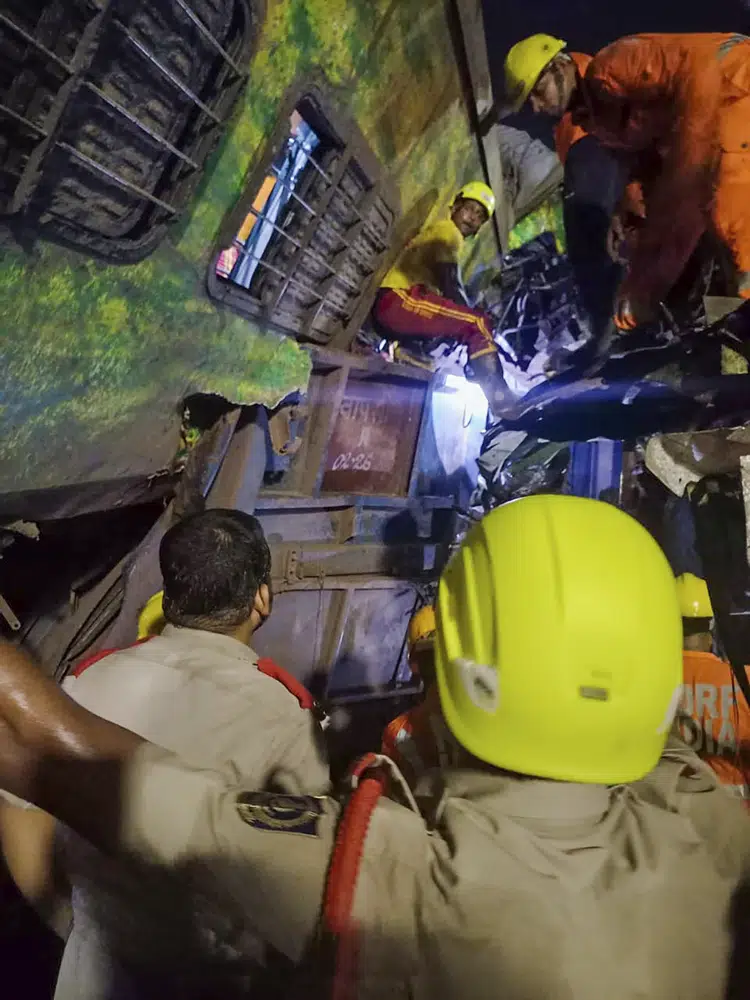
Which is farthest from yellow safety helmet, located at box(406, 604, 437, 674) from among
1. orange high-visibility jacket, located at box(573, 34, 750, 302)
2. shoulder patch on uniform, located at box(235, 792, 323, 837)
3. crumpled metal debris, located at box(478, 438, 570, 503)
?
orange high-visibility jacket, located at box(573, 34, 750, 302)

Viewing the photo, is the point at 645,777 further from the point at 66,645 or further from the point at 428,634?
the point at 66,645

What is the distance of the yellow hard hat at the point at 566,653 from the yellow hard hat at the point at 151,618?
1756 millimetres

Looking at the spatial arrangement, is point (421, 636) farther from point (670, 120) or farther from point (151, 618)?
point (670, 120)

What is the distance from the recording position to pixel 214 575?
6.50ft

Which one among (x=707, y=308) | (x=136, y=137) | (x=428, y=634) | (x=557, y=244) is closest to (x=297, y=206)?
(x=136, y=137)

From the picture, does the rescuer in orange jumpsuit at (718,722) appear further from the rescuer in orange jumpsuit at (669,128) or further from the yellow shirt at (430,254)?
the yellow shirt at (430,254)

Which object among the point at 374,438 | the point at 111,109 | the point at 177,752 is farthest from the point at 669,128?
the point at 177,752

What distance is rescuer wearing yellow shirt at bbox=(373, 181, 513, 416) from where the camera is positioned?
481 cm

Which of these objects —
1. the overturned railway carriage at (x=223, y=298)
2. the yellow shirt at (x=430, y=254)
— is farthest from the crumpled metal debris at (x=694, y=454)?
the yellow shirt at (x=430, y=254)

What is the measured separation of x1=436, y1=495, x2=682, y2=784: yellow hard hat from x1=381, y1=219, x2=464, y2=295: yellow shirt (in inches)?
167

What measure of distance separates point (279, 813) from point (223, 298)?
2.48 m

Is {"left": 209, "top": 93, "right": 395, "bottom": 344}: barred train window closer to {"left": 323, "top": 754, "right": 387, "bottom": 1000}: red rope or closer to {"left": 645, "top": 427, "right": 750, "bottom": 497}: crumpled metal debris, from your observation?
{"left": 645, "top": 427, "right": 750, "bottom": 497}: crumpled metal debris

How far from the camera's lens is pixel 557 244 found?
270 inches

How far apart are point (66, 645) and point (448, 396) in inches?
146
